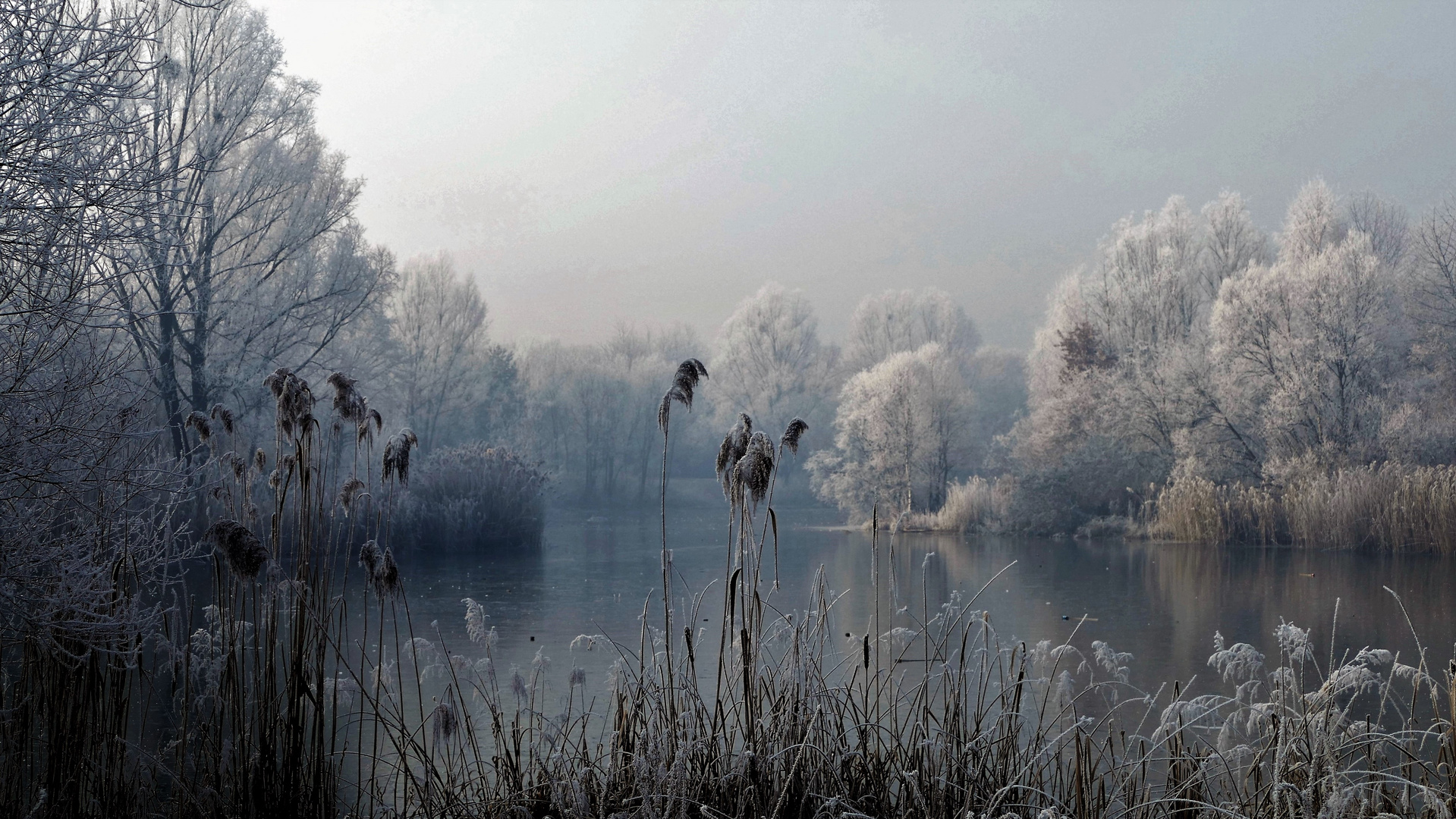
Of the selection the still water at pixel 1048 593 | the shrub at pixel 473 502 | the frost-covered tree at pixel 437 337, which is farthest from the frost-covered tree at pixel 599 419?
the still water at pixel 1048 593

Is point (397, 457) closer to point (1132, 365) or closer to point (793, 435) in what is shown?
point (793, 435)

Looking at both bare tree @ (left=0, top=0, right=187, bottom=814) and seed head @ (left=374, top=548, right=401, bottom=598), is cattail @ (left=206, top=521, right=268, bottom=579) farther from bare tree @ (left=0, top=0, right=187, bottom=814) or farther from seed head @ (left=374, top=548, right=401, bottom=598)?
bare tree @ (left=0, top=0, right=187, bottom=814)

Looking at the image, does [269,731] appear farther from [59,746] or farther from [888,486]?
[888,486]

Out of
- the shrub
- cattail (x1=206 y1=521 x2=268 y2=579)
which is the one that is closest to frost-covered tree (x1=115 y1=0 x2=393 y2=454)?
the shrub

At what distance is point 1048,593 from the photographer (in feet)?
36.7

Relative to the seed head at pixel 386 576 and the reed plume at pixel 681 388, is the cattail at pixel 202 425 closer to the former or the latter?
the seed head at pixel 386 576

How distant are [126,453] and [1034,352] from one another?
32645 millimetres

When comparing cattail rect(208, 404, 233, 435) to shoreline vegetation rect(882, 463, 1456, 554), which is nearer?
cattail rect(208, 404, 233, 435)

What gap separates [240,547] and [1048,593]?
10.2 m

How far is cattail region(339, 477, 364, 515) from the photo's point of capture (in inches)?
134

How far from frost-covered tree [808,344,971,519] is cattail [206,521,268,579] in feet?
78.5

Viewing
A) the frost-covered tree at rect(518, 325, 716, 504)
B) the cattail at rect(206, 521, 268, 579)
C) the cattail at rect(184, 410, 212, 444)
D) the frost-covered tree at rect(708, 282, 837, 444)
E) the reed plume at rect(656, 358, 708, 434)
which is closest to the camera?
the cattail at rect(206, 521, 268, 579)

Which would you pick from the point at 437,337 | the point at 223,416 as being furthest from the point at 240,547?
the point at 437,337

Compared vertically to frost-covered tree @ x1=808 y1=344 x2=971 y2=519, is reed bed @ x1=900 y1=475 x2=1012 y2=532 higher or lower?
lower
